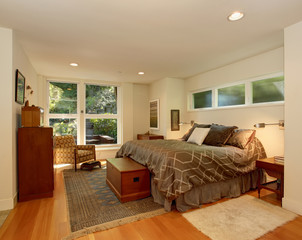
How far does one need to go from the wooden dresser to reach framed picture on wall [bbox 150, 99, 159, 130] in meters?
3.25

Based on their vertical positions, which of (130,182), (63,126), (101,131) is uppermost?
(63,126)

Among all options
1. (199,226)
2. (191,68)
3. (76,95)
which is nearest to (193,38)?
(191,68)

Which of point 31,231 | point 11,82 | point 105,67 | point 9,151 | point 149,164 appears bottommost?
point 31,231

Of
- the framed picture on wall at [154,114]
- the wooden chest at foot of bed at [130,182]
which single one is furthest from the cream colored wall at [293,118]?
the framed picture on wall at [154,114]

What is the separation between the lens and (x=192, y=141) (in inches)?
139

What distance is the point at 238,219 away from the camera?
2148 mm

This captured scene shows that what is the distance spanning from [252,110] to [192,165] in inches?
75.9

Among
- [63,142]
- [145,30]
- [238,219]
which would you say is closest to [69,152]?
[63,142]

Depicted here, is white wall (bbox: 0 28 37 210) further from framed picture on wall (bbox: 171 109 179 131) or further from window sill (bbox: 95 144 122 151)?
framed picture on wall (bbox: 171 109 179 131)

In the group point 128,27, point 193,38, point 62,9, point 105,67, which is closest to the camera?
point 62,9

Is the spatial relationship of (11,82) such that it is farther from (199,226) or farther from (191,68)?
(191,68)

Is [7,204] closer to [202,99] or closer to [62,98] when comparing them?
[62,98]

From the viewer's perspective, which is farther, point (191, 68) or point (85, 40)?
point (191, 68)

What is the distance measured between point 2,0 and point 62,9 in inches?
21.6
